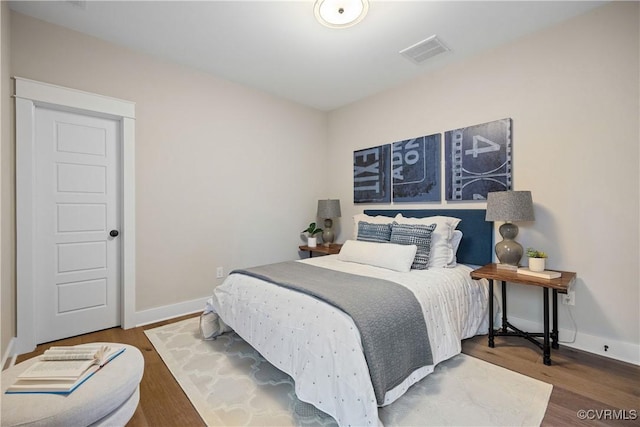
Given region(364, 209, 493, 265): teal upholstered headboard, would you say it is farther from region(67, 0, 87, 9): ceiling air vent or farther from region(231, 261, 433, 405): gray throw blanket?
region(67, 0, 87, 9): ceiling air vent

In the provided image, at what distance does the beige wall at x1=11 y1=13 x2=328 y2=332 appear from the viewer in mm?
2459

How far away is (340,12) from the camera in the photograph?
2.05m

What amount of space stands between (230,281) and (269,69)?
7.51 ft

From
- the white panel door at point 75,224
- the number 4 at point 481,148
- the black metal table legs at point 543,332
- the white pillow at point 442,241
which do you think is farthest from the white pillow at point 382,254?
the white panel door at point 75,224

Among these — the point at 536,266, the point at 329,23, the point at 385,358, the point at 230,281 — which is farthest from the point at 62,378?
the point at 536,266

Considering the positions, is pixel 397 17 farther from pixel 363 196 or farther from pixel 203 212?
pixel 203 212

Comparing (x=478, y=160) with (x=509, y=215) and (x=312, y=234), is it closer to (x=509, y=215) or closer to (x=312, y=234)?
(x=509, y=215)

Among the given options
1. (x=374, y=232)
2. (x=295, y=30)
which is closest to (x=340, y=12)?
(x=295, y=30)

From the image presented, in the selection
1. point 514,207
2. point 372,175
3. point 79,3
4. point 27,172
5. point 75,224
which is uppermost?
point 79,3

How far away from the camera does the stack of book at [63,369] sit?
1.16 meters

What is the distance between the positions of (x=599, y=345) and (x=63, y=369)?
3.48 metres

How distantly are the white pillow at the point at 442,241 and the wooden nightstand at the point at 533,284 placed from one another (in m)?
0.29

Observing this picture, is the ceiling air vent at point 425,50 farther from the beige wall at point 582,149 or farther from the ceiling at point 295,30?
the beige wall at point 582,149

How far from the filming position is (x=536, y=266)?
86.6 inches
